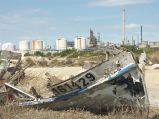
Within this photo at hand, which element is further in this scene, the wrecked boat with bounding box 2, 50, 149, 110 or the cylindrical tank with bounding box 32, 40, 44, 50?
the cylindrical tank with bounding box 32, 40, 44, 50

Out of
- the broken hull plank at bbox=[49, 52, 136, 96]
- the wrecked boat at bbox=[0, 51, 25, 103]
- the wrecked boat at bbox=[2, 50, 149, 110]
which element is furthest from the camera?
the wrecked boat at bbox=[0, 51, 25, 103]

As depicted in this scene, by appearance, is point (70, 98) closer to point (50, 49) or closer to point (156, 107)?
point (156, 107)

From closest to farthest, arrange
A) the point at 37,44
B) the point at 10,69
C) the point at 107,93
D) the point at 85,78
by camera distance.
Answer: the point at 107,93 → the point at 85,78 → the point at 10,69 → the point at 37,44

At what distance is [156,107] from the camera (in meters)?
14.0

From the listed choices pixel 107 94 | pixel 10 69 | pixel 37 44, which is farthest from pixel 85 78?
pixel 37 44

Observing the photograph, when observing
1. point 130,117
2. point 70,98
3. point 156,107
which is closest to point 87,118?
point 130,117

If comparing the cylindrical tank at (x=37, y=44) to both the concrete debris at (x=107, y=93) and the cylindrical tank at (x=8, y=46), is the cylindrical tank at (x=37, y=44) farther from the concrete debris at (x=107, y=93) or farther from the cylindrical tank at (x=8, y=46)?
the concrete debris at (x=107, y=93)

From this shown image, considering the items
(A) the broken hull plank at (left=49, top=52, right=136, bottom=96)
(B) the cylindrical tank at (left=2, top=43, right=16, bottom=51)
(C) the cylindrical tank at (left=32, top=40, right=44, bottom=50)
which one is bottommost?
(C) the cylindrical tank at (left=32, top=40, right=44, bottom=50)

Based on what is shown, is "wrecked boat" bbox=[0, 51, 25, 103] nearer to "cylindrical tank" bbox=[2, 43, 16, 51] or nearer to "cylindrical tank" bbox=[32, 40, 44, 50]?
"cylindrical tank" bbox=[2, 43, 16, 51]

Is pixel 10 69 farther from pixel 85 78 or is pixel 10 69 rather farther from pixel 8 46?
pixel 85 78

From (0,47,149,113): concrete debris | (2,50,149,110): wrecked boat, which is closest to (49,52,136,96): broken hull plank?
(0,47,149,113): concrete debris

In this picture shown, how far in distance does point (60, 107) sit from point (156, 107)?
11.5ft

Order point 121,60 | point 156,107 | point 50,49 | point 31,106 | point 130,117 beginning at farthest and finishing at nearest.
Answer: point 50,49, point 156,107, point 121,60, point 31,106, point 130,117

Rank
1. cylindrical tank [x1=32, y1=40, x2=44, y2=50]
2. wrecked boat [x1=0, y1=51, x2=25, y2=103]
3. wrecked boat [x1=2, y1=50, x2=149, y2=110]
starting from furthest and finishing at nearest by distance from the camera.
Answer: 1. cylindrical tank [x1=32, y1=40, x2=44, y2=50]
2. wrecked boat [x1=0, y1=51, x2=25, y2=103]
3. wrecked boat [x1=2, y1=50, x2=149, y2=110]
